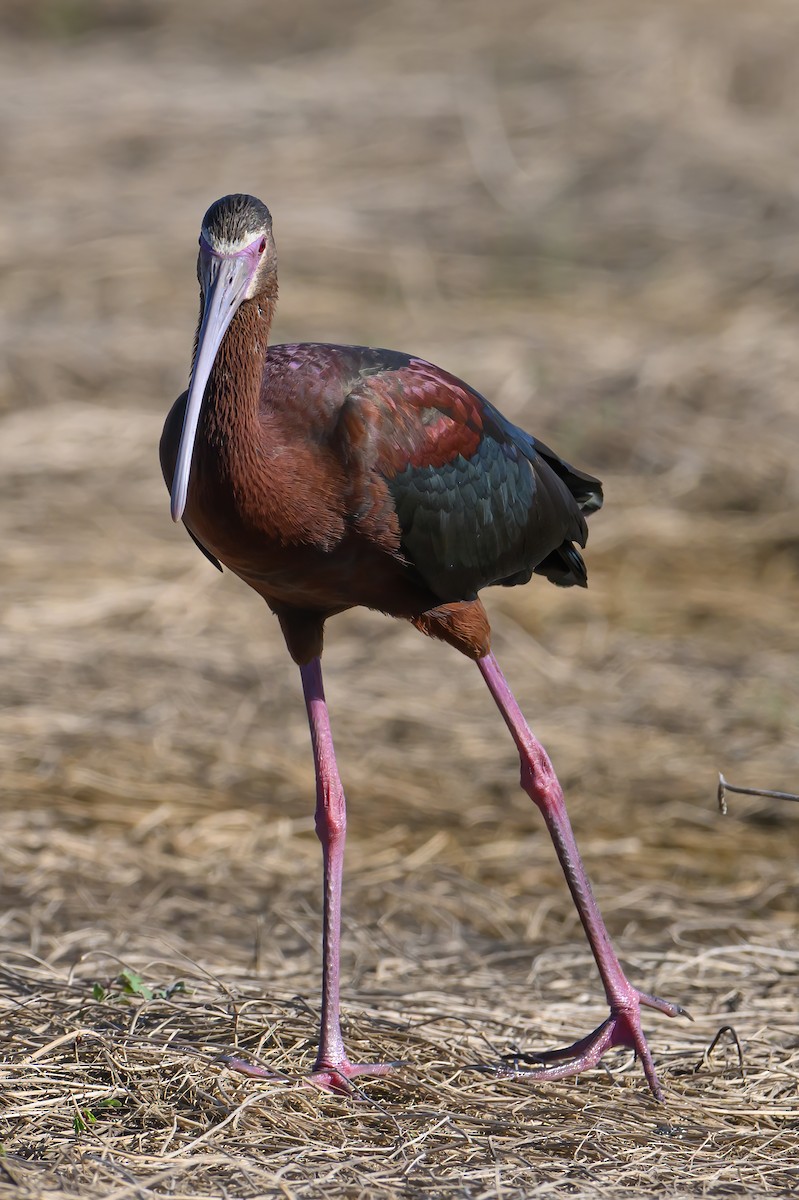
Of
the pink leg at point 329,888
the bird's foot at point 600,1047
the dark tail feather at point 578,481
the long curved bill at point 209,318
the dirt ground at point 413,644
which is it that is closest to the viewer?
the long curved bill at point 209,318

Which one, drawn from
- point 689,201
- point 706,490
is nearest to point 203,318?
point 706,490

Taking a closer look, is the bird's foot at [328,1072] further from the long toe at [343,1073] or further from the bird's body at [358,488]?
the bird's body at [358,488]

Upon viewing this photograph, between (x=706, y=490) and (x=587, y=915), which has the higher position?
(x=706, y=490)

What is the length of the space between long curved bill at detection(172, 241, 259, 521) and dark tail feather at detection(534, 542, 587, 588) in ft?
4.54

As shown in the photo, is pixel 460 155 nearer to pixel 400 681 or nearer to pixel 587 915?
pixel 400 681

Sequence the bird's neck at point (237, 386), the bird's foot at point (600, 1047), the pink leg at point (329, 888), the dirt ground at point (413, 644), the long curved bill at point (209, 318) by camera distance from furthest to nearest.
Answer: the bird's foot at point (600, 1047) < the pink leg at point (329, 888) < the dirt ground at point (413, 644) < the bird's neck at point (237, 386) < the long curved bill at point (209, 318)

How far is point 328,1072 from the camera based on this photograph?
381 cm

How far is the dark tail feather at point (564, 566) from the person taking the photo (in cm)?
459

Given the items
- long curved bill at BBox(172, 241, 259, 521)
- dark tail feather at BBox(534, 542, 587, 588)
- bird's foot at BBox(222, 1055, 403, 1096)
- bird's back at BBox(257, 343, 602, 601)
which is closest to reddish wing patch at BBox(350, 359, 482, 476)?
bird's back at BBox(257, 343, 602, 601)

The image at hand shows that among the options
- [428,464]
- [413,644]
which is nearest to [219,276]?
[428,464]

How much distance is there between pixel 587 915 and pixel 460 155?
28.3 ft

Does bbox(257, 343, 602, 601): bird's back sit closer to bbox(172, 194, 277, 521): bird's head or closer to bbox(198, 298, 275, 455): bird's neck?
bbox(198, 298, 275, 455): bird's neck

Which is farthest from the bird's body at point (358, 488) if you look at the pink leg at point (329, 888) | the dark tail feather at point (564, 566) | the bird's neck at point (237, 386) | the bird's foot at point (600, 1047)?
the bird's foot at point (600, 1047)

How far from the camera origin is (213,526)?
11.8ft
